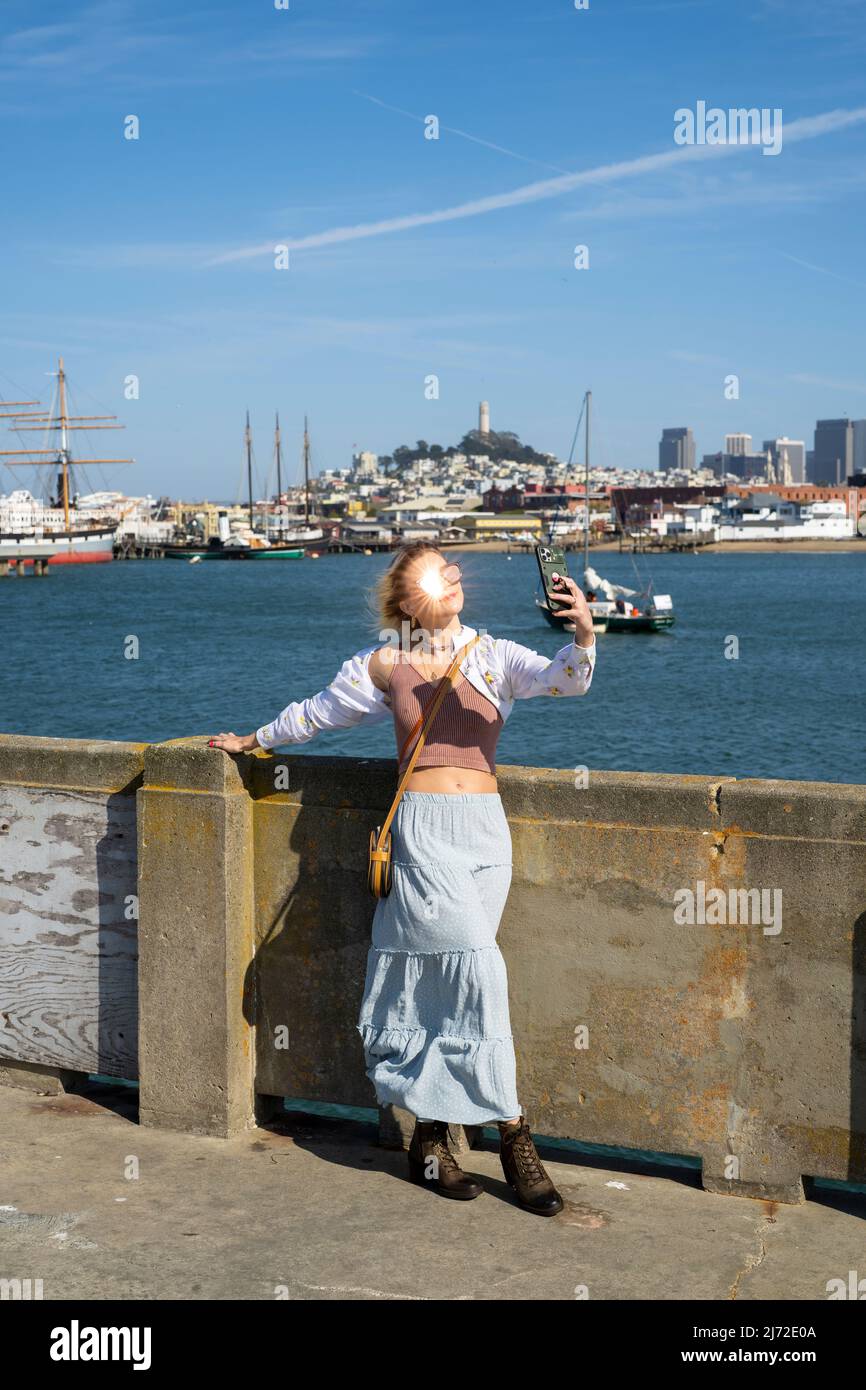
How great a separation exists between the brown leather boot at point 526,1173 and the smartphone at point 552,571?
162 centimetres

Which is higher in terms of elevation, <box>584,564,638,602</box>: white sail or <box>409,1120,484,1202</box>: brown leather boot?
<box>584,564,638,602</box>: white sail

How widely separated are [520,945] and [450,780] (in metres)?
0.68

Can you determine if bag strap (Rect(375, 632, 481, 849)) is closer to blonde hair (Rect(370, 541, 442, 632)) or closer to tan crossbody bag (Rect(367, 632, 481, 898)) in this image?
tan crossbody bag (Rect(367, 632, 481, 898))

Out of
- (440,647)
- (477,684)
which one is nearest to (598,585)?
(440,647)

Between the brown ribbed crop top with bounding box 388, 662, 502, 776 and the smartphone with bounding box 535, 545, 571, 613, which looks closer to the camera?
the smartphone with bounding box 535, 545, 571, 613

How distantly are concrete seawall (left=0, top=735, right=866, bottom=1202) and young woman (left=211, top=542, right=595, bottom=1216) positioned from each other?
12.3 inches

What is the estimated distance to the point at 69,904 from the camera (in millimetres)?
5633

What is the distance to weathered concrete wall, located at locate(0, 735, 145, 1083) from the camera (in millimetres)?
5520

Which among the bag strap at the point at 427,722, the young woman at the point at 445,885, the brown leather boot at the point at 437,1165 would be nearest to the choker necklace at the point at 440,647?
the young woman at the point at 445,885

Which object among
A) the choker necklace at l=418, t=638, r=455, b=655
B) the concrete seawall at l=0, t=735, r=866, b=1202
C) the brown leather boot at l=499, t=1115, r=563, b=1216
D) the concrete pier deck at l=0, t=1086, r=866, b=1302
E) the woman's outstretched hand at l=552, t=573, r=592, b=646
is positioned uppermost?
the woman's outstretched hand at l=552, t=573, r=592, b=646

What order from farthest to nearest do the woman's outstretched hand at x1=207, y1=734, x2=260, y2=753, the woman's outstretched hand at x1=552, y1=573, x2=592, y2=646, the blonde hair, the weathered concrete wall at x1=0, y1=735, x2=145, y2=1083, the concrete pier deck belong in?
the weathered concrete wall at x1=0, y1=735, x2=145, y2=1083 → the woman's outstretched hand at x1=207, y1=734, x2=260, y2=753 → the blonde hair → the woman's outstretched hand at x1=552, y1=573, x2=592, y2=646 → the concrete pier deck

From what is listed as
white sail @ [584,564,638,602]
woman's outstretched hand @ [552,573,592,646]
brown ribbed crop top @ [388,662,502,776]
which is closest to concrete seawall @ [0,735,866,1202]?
brown ribbed crop top @ [388,662,502,776]

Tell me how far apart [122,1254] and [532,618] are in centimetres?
8993
